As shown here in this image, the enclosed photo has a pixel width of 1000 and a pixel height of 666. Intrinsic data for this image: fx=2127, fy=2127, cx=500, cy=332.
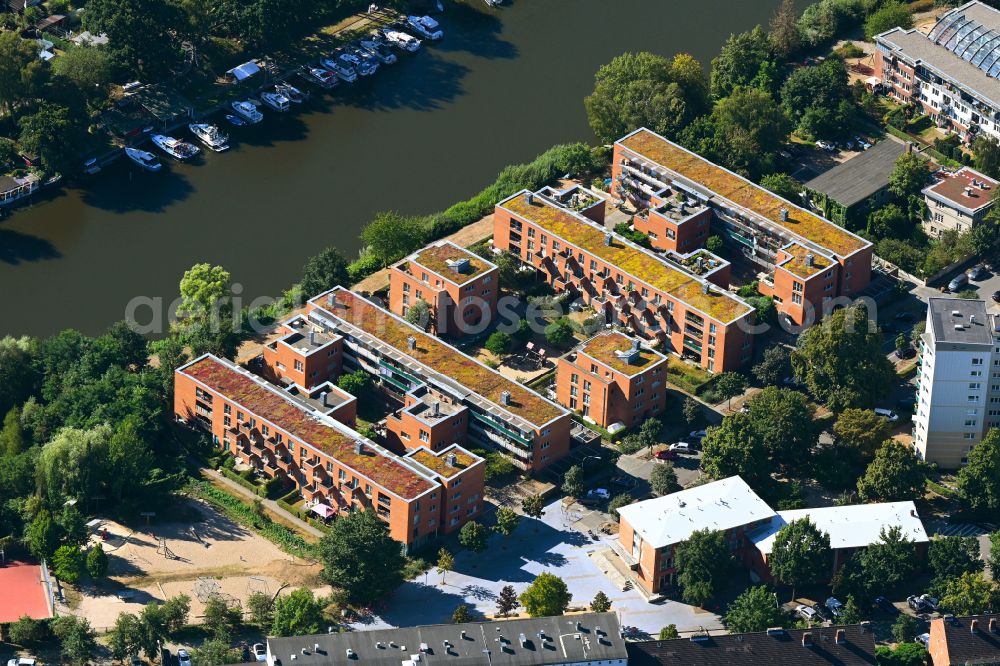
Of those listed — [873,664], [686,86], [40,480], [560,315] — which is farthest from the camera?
[686,86]

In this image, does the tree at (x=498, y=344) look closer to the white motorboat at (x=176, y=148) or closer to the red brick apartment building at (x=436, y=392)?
the red brick apartment building at (x=436, y=392)

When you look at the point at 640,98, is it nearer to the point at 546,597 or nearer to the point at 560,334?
the point at 560,334

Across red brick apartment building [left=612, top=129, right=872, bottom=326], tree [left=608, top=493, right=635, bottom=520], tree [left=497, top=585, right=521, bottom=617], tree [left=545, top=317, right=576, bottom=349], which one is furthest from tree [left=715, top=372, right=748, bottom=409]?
tree [left=497, top=585, right=521, bottom=617]

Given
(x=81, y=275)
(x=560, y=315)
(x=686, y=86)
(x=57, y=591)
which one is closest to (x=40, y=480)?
(x=57, y=591)

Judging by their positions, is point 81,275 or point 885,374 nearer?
→ point 885,374

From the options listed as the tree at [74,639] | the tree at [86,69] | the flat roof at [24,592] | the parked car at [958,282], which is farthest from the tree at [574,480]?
the tree at [86,69]

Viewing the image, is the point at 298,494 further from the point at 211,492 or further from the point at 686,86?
the point at 686,86
